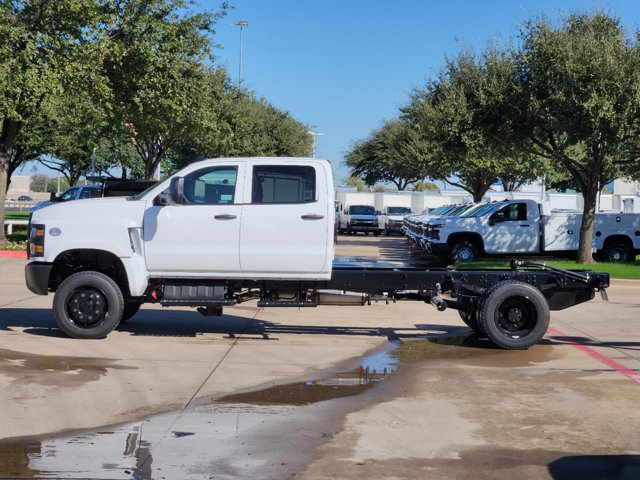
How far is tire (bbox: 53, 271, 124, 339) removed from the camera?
10.4m

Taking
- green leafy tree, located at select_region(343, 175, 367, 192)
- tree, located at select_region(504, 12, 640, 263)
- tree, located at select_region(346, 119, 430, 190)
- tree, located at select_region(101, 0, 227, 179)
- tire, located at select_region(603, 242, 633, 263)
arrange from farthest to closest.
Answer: green leafy tree, located at select_region(343, 175, 367, 192)
tree, located at select_region(346, 119, 430, 190)
tire, located at select_region(603, 242, 633, 263)
tree, located at select_region(101, 0, 227, 179)
tree, located at select_region(504, 12, 640, 263)

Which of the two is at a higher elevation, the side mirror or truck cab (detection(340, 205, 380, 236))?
truck cab (detection(340, 205, 380, 236))

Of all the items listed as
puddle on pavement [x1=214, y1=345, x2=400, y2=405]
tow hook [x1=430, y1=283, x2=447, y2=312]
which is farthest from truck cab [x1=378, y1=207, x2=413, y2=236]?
puddle on pavement [x1=214, y1=345, x2=400, y2=405]

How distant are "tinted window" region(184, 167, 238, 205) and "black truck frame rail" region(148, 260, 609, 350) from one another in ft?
3.40

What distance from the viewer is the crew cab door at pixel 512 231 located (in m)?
24.0

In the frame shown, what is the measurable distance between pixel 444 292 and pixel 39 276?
522 centimetres

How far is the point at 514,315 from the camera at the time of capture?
10.6 m

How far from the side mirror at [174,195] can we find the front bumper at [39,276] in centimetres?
171

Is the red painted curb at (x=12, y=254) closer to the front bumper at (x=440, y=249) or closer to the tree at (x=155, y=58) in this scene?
the tree at (x=155, y=58)

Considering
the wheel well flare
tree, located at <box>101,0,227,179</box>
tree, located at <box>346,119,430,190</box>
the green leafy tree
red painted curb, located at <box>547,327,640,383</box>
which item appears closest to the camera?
red painted curb, located at <box>547,327,640,383</box>

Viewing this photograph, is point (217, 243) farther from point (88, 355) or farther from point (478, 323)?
point (478, 323)

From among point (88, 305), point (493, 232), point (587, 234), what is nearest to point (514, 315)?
point (88, 305)

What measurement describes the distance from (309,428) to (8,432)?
94.2 inches

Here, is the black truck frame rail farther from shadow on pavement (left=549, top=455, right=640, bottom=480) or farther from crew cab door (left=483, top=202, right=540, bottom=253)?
crew cab door (left=483, top=202, right=540, bottom=253)
